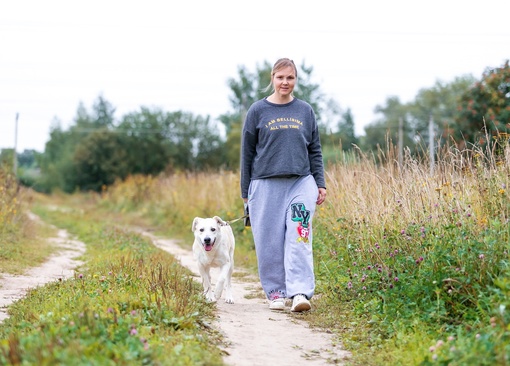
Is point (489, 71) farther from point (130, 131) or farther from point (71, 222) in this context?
point (130, 131)

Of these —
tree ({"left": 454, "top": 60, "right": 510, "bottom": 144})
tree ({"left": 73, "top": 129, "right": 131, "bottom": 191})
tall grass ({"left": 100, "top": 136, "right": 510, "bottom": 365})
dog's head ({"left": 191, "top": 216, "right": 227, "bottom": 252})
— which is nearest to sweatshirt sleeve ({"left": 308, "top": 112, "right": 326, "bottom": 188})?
tall grass ({"left": 100, "top": 136, "right": 510, "bottom": 365})

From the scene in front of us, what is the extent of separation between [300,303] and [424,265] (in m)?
1.25

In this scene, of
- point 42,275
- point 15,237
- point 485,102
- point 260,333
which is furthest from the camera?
point 485,102

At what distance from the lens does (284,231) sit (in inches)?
234

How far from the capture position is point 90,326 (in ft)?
11.9

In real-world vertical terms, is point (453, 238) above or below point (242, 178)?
below

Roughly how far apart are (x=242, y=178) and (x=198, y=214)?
9.09 metres

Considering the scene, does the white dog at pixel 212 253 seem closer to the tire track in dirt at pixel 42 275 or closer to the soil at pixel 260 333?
the soil at pixel 260 333

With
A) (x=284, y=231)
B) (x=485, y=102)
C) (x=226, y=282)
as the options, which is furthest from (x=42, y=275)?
(x=485, y=102)

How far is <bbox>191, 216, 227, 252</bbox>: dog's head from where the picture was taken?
634 cm

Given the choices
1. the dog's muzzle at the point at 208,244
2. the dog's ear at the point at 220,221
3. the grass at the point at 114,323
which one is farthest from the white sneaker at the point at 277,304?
the dog's ear at the point at 220,221

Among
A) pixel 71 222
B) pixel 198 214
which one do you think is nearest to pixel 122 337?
pixel 198 214

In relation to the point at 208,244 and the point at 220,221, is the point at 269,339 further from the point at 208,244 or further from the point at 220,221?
the point at 220,221

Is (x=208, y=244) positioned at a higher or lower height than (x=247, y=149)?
lower
